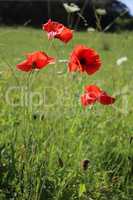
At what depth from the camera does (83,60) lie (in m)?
2.92

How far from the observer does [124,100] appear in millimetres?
4855

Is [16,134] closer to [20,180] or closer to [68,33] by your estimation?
[20,180]

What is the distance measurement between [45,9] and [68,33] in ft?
65.8

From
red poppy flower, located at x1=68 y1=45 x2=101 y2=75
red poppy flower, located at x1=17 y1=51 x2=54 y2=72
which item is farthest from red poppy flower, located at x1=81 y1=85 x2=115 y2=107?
red poppy flower, located at x1=17 y1=51 x2=54 y2=72

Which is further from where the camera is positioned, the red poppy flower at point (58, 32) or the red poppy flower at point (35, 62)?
the red poppy flower at point (58, 32)

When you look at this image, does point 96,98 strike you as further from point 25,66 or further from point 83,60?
point 25,66

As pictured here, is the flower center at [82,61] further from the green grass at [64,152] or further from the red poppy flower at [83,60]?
the green grass at [64,152]

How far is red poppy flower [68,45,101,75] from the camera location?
286 centimetres

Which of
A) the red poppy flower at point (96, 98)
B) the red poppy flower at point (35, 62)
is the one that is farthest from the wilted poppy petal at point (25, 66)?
the red poppy flower at point (96, 98)

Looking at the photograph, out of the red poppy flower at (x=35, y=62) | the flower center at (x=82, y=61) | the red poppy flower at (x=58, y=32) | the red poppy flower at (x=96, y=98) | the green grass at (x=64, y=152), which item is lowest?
the green grass at (x=64, y=152)

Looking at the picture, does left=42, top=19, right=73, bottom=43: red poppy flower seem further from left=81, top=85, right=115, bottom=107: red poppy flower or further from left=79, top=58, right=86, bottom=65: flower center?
left=81, top=85, right=115, bottom=107: red poppy flower

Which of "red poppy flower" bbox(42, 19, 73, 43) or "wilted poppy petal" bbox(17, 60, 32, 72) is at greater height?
"red poppy flower" bbox(42, 19, 73, 43)

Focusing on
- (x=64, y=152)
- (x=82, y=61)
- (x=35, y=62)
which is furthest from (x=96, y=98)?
(x=64, y=152)

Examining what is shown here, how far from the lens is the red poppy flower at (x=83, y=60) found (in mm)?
2861
